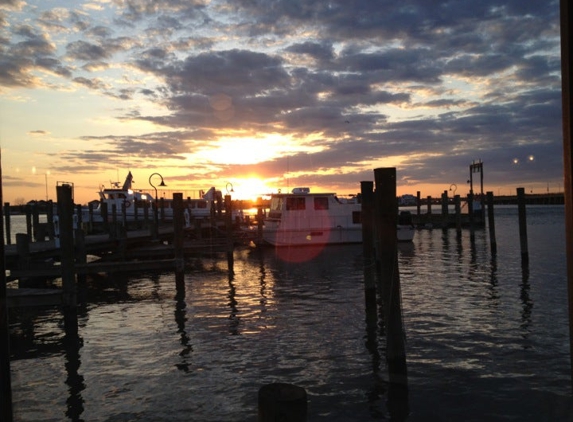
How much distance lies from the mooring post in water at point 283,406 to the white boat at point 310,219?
2855 centimetres

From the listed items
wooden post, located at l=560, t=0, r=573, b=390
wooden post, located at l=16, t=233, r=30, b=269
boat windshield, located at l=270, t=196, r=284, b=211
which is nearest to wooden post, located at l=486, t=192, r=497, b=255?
boat windshield, located at l=270, t=196, r=284, b=211

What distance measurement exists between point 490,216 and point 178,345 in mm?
23243

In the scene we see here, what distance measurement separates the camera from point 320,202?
108 feet

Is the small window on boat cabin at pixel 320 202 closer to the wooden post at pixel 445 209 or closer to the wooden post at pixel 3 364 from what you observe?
the wooden post at pixel 445 209

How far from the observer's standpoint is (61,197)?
35.6 ft

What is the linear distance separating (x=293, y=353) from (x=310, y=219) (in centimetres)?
2364

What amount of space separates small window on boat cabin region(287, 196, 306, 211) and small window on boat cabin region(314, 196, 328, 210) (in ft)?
2.82

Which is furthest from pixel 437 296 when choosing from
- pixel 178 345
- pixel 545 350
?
pixel 178 345

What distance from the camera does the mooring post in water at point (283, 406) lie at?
10.9ft

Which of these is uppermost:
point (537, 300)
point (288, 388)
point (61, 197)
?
point (61, 197)

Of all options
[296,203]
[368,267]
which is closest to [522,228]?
[368,267]

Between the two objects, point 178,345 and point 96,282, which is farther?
point 96,282

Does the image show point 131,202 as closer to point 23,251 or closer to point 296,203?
point 296,203

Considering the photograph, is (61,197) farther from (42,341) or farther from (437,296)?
(437,296)
